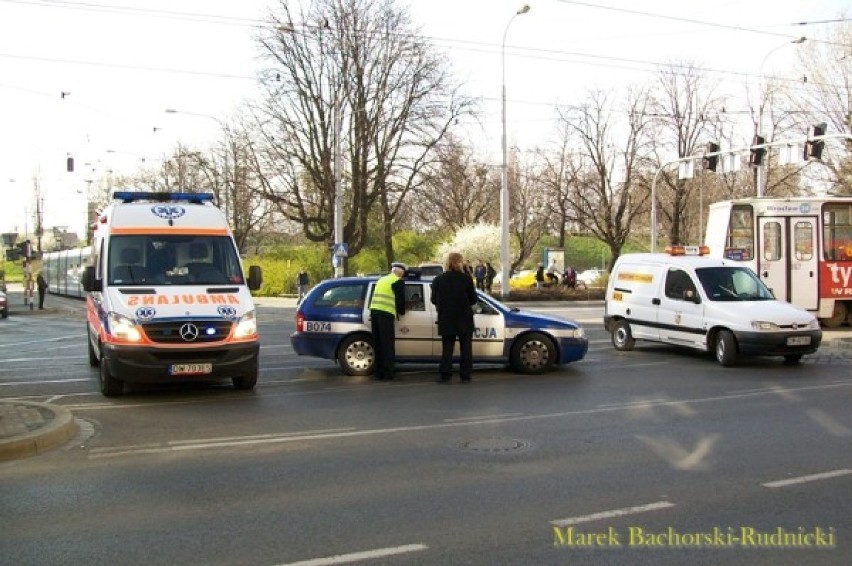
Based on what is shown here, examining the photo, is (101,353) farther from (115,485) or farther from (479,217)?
(479,217)

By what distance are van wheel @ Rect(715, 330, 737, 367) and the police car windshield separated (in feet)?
2.61

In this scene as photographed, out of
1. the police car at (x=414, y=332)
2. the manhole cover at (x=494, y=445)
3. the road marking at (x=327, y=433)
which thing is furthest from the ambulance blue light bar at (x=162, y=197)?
the manhole cover at (x=494, y=445)

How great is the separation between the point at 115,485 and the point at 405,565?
2.91 meters

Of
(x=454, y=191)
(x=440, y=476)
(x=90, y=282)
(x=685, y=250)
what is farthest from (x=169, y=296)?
(x=454, y=191)

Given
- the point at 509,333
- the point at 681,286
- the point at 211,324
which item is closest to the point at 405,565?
the point at 211,324

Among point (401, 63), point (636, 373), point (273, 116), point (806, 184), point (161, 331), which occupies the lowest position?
point (636, 373)

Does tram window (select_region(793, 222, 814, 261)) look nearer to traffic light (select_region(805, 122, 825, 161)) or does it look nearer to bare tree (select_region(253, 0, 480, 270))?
traffic light (select_region(805, 122, 825, 161))

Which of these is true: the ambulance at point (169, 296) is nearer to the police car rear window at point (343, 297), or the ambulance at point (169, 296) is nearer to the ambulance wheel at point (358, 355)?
the police car rear window at point (343, 297)

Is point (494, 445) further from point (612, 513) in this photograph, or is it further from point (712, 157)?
point (712, 157)

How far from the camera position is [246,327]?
10406 mm

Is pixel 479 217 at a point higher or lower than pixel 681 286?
higher

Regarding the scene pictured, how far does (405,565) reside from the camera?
4.48 m

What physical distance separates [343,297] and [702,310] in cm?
653

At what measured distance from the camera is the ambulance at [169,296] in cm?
992
